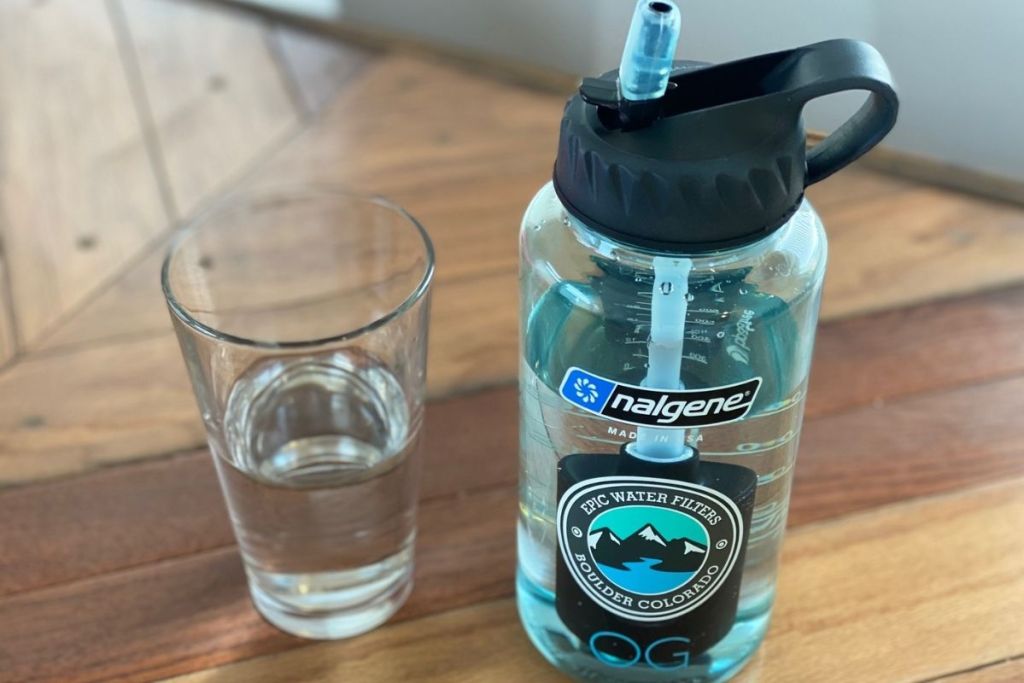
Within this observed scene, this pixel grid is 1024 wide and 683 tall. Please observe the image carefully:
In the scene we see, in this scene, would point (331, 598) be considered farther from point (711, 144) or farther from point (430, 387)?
point (711, 144)

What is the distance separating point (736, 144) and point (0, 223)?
48 centimetres

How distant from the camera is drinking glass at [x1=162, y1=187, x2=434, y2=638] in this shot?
0.43 meters

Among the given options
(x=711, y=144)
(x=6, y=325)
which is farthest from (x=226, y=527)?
(x=711, y=144)

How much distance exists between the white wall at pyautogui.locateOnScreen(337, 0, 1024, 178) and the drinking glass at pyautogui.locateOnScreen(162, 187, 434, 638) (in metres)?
0.21

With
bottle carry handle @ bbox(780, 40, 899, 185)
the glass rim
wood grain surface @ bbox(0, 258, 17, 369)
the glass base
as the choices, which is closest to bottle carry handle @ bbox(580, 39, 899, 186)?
bottle carry handle @ bbox(780, 40, 899, 185)

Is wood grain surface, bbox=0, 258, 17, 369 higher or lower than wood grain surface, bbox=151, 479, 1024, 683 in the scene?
higher

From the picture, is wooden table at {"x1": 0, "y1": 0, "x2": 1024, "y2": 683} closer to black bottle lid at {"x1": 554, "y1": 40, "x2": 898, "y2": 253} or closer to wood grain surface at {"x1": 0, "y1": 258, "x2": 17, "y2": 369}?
wood grain surface at {"x1": 0, "y1": 258, "x2": 17, "y2": 369}

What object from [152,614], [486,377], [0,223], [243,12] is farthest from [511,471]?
[243,12]

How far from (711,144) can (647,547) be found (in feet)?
0.47

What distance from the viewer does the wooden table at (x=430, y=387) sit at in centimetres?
47

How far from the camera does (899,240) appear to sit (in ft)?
2.10

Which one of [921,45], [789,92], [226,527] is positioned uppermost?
[789,92]

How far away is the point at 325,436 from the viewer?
49 centimetres

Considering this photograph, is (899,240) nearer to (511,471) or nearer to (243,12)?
(511,471)
